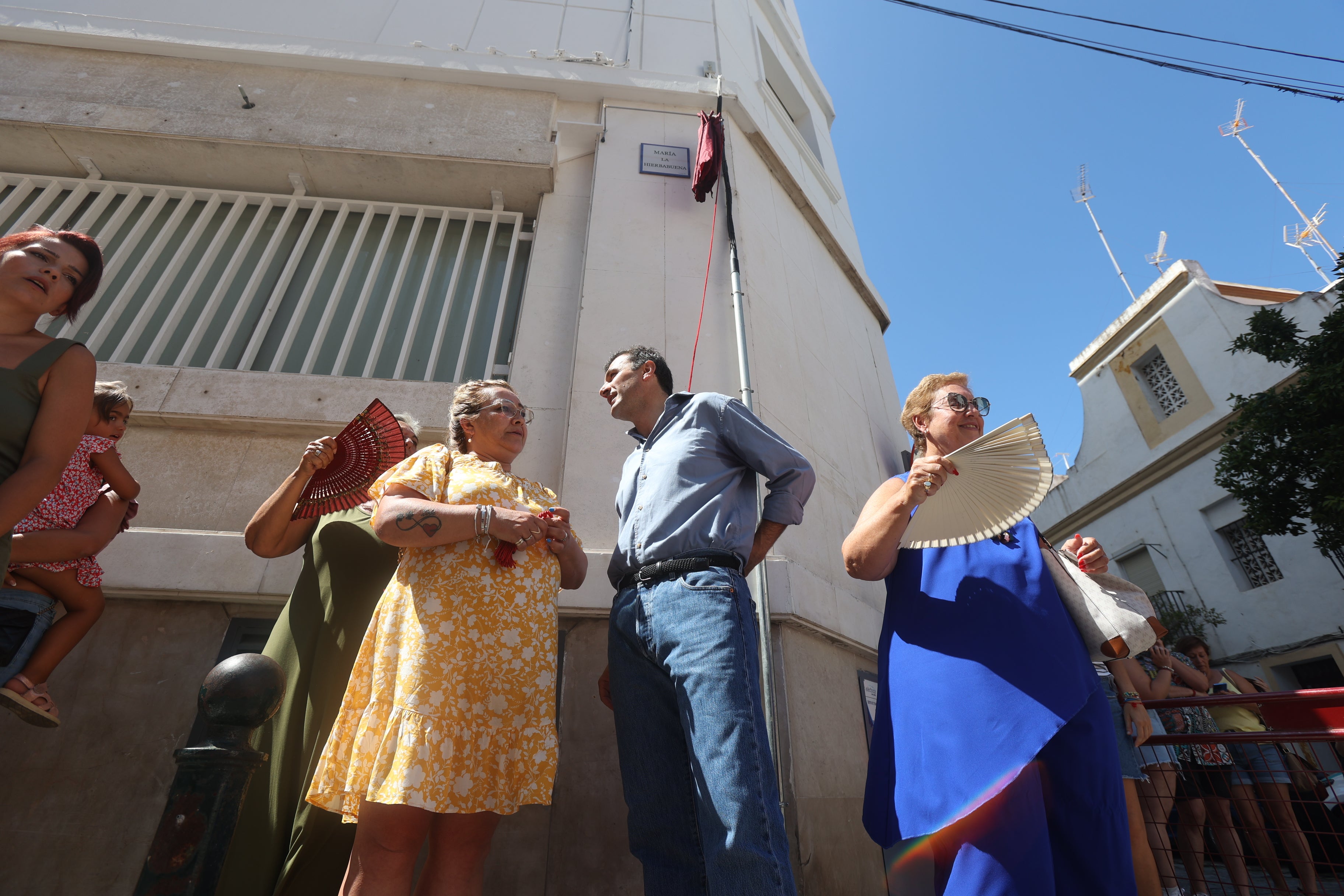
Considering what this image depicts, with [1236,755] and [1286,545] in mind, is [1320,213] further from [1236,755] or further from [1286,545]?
[1236,755]

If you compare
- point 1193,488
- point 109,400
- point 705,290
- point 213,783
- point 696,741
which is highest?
point 1193,488

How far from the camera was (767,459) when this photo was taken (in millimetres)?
2029

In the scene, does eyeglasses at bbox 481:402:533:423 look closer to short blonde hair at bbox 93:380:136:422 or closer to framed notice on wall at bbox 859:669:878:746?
short blonde hair at bbox 93:380:136:422

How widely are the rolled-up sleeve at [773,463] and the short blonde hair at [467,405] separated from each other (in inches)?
32.2

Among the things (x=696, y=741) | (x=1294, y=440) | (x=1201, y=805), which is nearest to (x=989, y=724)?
(x=696, y=741)

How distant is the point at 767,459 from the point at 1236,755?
12.1 feet

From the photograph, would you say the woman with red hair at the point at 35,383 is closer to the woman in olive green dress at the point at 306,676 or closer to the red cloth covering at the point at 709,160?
the woman in olive green dress at the point at 306,676

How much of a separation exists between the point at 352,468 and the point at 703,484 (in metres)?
1.31

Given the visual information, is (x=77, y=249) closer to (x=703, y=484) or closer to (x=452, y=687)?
(x=452, y=687)

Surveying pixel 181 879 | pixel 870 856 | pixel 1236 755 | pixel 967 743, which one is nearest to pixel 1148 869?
pixel 870 856

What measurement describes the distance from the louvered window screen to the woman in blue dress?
3.29 meters

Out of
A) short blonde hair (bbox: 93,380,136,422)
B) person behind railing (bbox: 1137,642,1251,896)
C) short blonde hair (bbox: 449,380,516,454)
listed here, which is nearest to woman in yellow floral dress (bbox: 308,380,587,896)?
short blonde hair (bbox: 449,380,516,454)

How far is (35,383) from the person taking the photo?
177cm

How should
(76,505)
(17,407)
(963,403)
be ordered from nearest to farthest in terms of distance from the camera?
(17,407)
(963,403)
(76,505)
